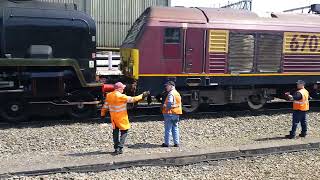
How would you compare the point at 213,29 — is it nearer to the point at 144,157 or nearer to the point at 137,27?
the point at 137,27

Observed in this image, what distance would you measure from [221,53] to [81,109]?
419 cm

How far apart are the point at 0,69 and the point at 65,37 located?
5.97 feet

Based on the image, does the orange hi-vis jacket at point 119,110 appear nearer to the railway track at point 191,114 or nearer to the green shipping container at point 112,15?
the railway track at point 191,114

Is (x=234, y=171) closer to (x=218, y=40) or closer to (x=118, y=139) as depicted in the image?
(x=118, y=139)

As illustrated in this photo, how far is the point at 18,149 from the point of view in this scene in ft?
26.1

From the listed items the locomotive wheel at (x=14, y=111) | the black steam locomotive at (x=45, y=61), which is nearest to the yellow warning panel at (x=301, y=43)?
the black steam locomotive at (x=45, y=61)

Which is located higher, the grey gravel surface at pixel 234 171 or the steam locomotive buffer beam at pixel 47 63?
the steam locomotive buffer beam at pixel 47 63

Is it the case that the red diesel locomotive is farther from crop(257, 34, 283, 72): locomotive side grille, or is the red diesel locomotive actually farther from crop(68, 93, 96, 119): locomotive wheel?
crop(68, 93, 96, 119): locomotive wheel

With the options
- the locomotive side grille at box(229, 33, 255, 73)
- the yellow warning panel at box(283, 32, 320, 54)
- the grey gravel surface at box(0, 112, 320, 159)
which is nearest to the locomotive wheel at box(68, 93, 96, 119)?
the grey gravel surface at box(0, 112, 320, 159)

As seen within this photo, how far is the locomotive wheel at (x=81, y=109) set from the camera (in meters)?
11.0

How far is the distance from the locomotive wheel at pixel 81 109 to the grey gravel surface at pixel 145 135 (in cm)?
72

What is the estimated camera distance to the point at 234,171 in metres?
7.14

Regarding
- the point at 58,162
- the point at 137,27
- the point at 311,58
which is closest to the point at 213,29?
the point at 137,27

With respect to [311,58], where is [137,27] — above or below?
above
